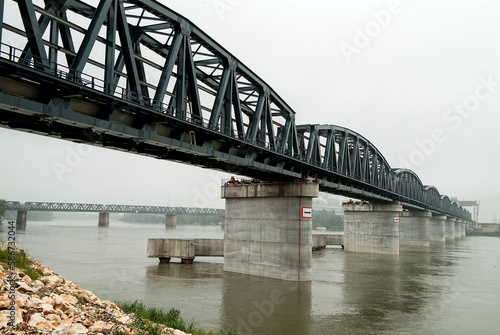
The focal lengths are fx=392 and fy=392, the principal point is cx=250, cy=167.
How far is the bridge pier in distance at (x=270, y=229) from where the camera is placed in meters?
35.8

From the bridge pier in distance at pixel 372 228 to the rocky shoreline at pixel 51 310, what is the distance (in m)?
64.9

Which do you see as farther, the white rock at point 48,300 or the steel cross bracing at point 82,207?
the steel cross bracing at point 82,207

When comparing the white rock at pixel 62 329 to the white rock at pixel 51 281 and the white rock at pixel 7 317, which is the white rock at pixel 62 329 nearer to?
the white rock at pixel 7 317

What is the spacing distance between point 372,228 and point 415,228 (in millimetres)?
40283

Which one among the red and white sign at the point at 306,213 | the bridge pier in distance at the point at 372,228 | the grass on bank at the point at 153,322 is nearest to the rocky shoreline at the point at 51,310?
the grass on bank at the point at 153,322

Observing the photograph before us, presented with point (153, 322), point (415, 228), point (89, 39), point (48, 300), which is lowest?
point (153, 322)

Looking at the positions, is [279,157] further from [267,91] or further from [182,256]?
[182,256]

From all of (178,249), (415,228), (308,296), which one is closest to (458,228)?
(415,228)

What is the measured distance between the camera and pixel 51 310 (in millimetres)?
11219

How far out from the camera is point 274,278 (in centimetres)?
3619

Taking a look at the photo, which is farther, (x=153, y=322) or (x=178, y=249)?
(x=178, y=249)

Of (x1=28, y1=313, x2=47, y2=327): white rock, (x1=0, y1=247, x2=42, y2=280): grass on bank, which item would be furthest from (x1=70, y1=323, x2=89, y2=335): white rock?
(x1=0, y1=247, x2=42, y2=280): grass on bank

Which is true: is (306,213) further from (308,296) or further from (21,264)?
(21,264)

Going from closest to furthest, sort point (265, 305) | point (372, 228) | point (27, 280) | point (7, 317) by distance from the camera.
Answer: point (7, 317)
point (27, 280)
point (265, 305)
point (372, 228)
